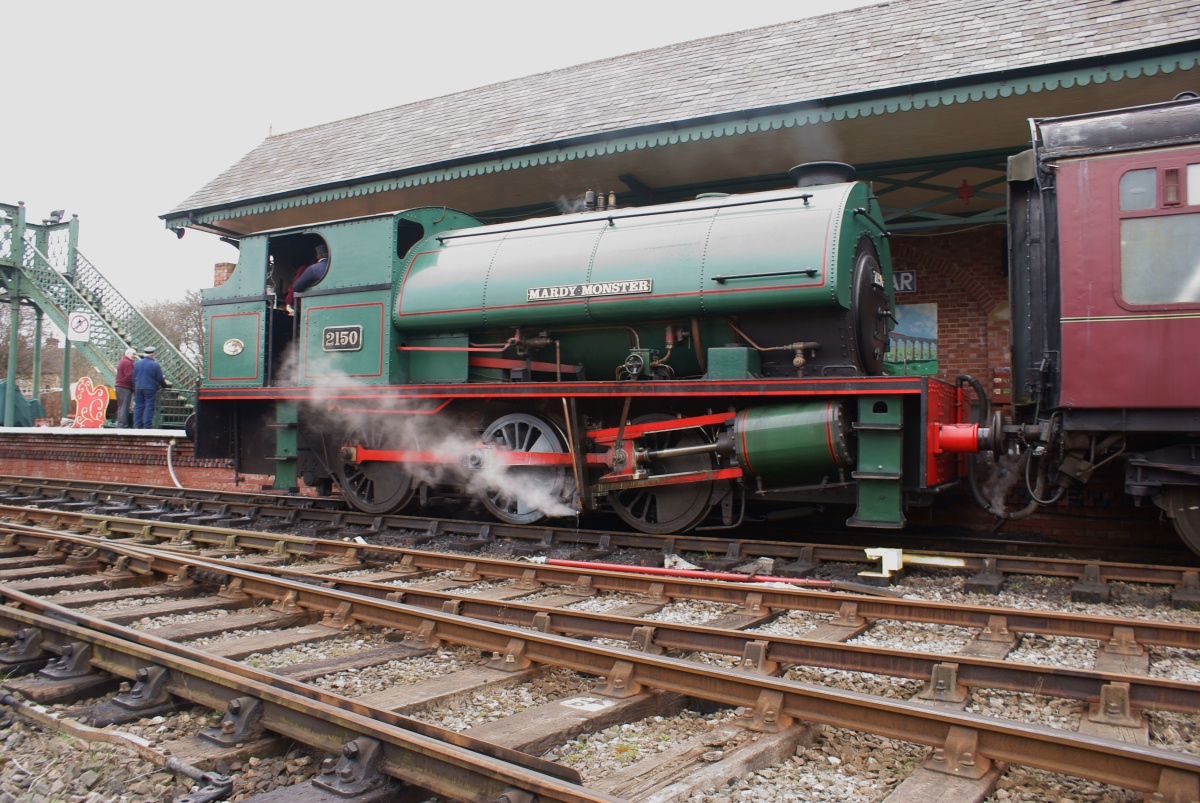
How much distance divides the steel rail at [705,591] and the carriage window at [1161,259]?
2.01 meters

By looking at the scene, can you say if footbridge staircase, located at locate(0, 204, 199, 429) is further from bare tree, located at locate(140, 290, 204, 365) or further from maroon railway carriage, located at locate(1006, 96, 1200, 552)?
bare tree, located at locate(140, 290, 204, 365)

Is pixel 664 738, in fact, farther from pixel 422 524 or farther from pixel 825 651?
pixel 422 524

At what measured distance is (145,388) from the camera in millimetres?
13688

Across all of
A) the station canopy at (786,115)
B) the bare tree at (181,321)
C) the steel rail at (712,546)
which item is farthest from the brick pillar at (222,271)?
the bare tree at (181,321)

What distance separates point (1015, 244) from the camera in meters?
5.83

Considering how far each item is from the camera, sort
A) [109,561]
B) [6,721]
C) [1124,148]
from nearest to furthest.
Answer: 1. [6,721]
2. [1124,148]
3. [109,561]

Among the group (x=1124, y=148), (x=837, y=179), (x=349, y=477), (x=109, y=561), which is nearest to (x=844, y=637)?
(x=1124, y=148)

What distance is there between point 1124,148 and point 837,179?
2.17 metres

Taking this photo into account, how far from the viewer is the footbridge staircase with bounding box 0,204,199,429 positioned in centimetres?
1678

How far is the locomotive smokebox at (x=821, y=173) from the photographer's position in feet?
22.4

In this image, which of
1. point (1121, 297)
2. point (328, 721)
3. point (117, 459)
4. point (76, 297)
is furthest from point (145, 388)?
point (1121, 297)

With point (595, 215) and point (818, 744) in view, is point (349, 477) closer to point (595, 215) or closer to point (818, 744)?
point (595, 215)

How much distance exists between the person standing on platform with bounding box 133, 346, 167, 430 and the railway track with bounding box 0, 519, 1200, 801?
789 centimetres

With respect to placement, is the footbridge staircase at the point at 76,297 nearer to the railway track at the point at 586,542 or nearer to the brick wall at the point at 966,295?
the railway track at the point at 586,542
